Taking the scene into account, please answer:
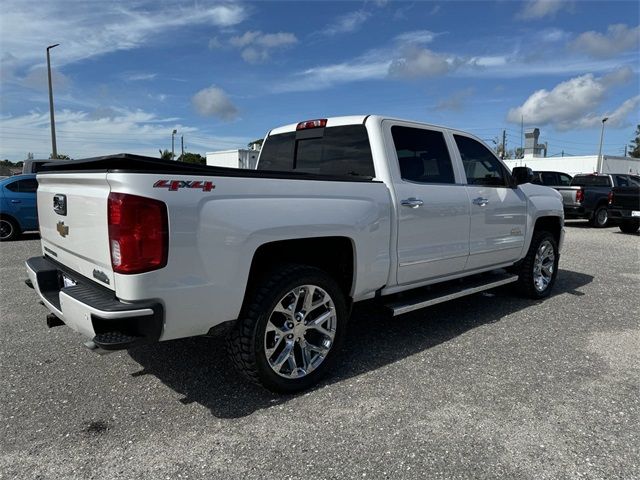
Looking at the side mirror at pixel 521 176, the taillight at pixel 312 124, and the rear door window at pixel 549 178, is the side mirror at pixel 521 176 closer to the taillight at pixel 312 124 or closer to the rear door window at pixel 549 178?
the taillight at pixel 312 124

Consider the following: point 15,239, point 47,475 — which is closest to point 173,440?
point 47,475

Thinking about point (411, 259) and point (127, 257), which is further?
point (411, 259)

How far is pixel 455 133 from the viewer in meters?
4.91

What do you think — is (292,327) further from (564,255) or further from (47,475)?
(564,255)

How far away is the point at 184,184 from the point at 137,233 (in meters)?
0.37

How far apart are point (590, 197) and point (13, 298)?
16.1 m

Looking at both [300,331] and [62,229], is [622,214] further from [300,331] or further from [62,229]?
[62,229]

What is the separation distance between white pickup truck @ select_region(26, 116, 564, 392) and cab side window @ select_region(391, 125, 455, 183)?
0.02 m

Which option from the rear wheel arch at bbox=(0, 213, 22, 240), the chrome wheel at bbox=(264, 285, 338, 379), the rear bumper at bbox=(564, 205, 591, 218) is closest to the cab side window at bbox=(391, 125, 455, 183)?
the chrome wheel at bbox=(264, 285, 338, 379)

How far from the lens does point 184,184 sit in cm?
267

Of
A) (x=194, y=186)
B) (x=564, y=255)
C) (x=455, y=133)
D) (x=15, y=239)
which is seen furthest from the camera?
(x=15, y=239)

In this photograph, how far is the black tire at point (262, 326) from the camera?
3.12 metres

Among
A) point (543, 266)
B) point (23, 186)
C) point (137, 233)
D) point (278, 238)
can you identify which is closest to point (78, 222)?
point (137, 233)

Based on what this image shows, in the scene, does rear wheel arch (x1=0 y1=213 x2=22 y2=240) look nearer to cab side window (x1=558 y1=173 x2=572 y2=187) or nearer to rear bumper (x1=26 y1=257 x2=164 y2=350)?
rear bumper (x1=26 y1=257 x2=164 y2=350)
